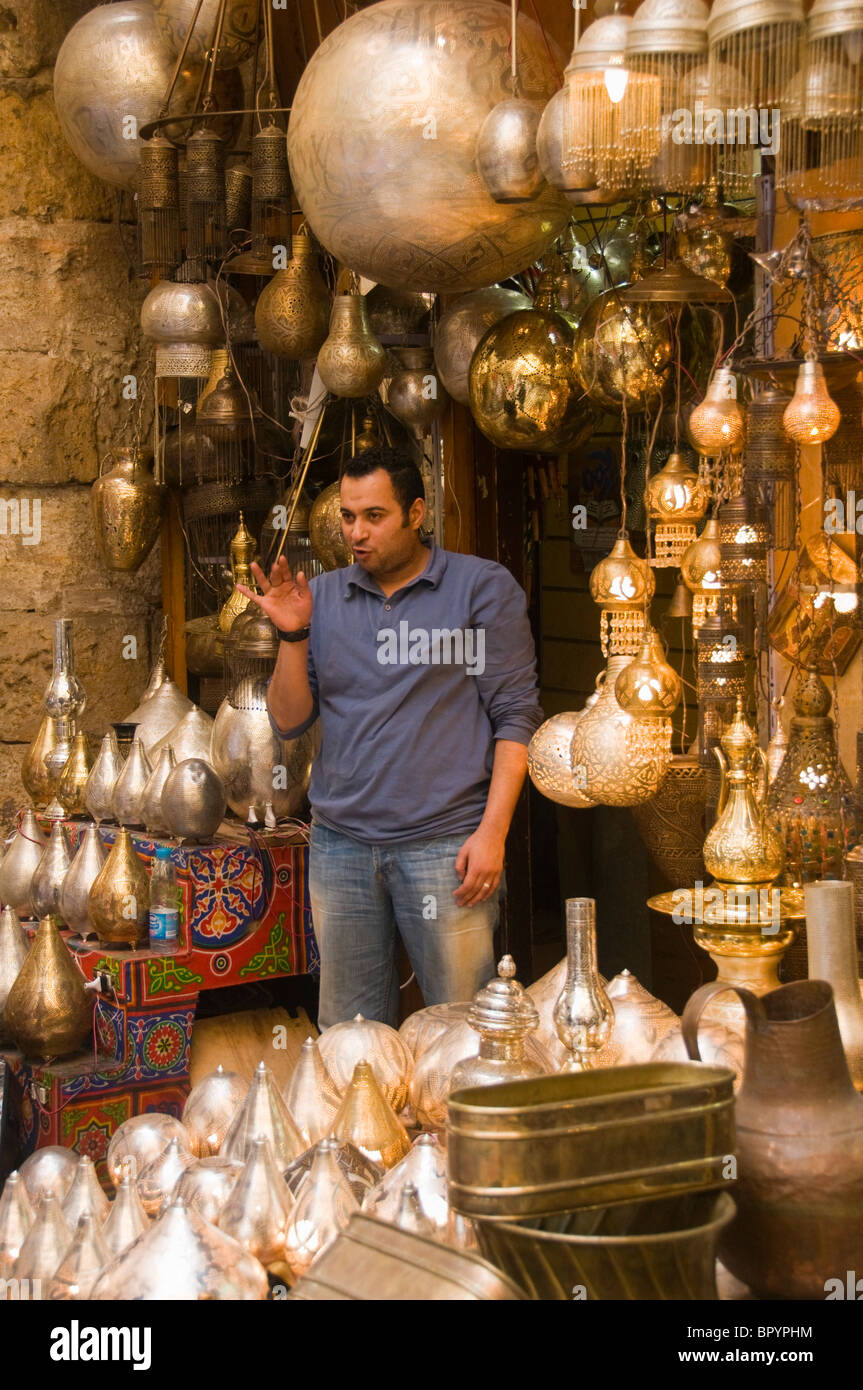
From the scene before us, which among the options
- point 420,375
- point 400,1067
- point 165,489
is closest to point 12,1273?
point 400,1067

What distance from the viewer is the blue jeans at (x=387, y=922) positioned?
3.42 meters

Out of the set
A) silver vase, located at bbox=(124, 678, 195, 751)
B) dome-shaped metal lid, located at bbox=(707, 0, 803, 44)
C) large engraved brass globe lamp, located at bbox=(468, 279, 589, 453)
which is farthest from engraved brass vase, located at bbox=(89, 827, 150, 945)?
dome-shaped metal lid, located at bbox=(707, 0, 803, 44)

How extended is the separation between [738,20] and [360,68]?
1.22m

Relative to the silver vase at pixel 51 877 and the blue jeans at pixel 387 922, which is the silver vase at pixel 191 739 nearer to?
the silver vase at pixel 51 877

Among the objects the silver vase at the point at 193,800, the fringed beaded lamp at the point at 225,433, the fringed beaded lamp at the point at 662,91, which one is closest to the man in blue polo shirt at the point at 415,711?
the silver vase at the point at 193,800

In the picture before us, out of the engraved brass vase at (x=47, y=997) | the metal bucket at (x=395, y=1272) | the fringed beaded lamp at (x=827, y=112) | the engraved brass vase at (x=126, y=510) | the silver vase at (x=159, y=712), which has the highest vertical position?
the fringed beaded lamp at (x=827, y=112)

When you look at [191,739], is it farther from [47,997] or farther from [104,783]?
[47,997]

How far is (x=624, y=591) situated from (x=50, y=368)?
2.84 meters

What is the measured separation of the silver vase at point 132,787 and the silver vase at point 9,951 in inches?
21.2

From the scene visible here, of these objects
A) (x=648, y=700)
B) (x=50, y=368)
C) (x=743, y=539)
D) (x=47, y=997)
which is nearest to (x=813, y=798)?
(x=648, y=700)

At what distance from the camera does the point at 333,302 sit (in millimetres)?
3953

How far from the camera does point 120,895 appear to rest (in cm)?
354

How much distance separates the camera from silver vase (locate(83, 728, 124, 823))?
4.05 meters
